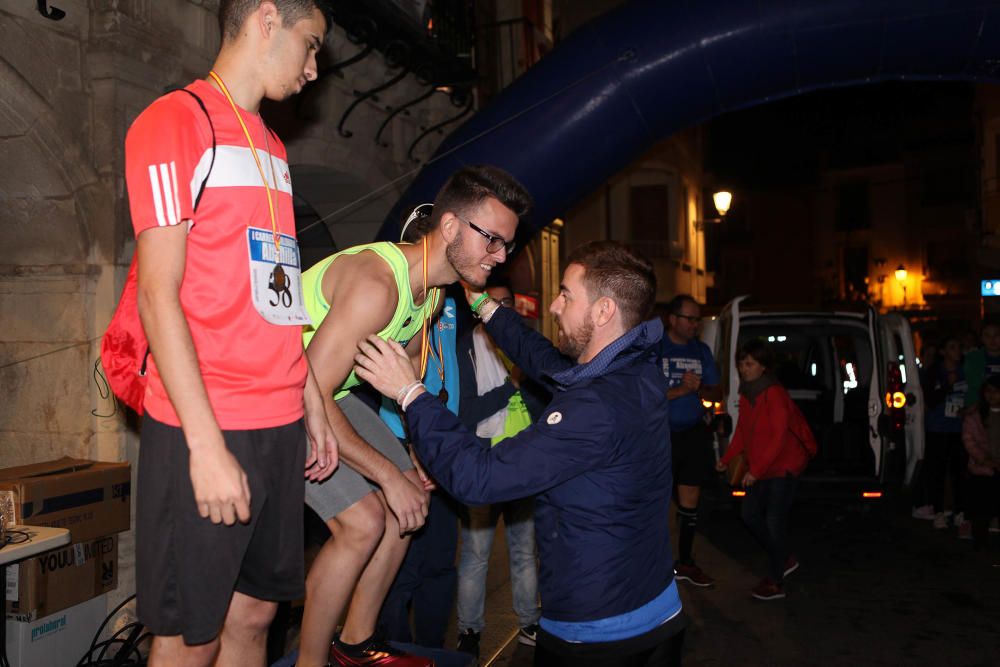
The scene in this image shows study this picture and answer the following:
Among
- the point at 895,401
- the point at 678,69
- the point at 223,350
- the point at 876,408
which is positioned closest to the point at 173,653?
the point at 223,350

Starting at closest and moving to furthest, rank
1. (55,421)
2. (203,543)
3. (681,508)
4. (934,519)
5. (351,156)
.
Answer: (203,543) → (55,421) → (681,508) → (351,156) → (934,519)

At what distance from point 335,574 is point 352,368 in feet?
2.24

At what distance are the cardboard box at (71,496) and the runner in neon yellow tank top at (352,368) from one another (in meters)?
1.72

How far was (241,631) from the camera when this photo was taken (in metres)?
2.25

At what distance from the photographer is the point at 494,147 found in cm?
621

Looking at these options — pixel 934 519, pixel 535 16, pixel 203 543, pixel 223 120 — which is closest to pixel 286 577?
pixel 203 543

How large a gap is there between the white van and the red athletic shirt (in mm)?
5995

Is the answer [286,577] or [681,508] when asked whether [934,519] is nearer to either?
[681,508]

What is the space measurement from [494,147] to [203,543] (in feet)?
15.2

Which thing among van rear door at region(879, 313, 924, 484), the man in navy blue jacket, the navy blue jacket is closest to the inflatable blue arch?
van rear door at region(879, 313, 924, 484)

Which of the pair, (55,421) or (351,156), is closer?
(55,421)

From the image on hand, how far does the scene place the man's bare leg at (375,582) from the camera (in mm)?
3027

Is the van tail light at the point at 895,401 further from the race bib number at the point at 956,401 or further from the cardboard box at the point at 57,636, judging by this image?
the cardboard box at the point at 57,636

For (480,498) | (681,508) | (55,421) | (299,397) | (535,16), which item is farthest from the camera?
(535,16)
